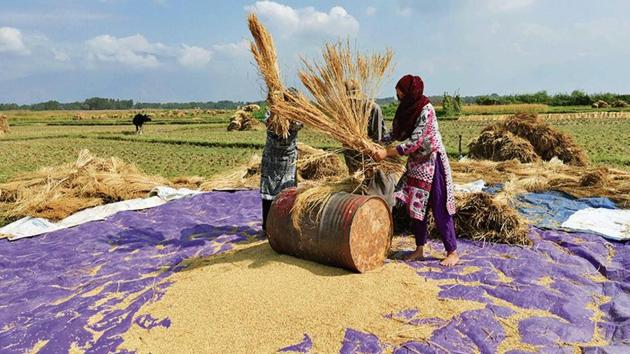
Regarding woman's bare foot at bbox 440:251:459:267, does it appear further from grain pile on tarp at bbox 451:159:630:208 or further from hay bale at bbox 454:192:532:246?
grain pile on tarp at bbox 451:159:630:208

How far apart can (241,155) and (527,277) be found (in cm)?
1017

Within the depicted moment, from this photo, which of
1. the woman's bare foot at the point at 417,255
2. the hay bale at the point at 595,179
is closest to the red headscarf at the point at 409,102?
the woman's bare foot at the point at 417,255

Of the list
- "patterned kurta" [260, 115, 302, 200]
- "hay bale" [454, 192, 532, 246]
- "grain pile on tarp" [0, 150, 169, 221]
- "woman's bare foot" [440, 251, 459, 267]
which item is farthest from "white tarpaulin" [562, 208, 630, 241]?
"grain pile on tarp" [0, 150, 169, 221]

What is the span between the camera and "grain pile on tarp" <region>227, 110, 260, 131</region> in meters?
25.8

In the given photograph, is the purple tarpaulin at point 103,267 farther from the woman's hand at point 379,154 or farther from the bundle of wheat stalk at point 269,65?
the woman's hand at point 379,154

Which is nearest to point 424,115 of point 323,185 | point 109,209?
point 323,185

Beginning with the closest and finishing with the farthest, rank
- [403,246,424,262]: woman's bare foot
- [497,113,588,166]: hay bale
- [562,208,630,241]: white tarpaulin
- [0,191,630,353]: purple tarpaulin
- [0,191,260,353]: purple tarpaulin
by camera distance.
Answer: [0,191,630,353]: purple tarpaulin < [0,191,260,353]: purple tarpaulin < [403,246,424,262]: woman's bare foot < [562,208,630,241]: white tarpaulin < [497,113,588,166]: hay bale

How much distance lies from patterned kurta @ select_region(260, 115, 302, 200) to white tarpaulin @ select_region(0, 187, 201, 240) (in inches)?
92.8

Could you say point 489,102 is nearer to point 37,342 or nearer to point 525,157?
point 525,157

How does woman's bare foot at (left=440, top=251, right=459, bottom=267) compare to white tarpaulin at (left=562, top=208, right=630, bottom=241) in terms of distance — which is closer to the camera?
woman's bare foot at (left=440, top=251, right=459, bottom=267)

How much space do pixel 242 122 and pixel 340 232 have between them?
2302cm

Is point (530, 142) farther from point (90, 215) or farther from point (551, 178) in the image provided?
point (90, 215)

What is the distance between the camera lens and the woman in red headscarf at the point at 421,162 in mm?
3830

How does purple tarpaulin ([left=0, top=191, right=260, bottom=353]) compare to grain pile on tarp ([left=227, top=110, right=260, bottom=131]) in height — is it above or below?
below
